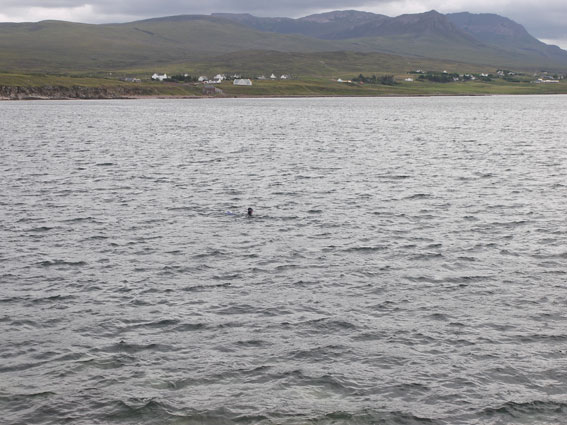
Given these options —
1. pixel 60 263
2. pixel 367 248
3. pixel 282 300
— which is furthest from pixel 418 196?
pixel 60 263

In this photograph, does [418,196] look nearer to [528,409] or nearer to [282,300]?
[282,300]

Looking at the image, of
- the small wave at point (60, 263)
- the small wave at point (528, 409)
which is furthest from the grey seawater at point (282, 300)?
the small wave at point (60, 263)

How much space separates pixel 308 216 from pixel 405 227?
7210mm

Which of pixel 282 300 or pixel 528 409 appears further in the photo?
pixel 282 300

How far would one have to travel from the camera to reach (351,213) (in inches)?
1848

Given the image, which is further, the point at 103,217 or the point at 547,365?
the point at 103,217

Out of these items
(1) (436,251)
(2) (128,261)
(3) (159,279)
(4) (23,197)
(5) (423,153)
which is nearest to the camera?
(3) (159,279)

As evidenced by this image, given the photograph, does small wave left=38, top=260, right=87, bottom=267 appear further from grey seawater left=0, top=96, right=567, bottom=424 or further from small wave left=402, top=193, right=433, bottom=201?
small wave left=402, top=193, right=433, bottom=201

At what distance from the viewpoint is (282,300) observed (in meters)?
28.4

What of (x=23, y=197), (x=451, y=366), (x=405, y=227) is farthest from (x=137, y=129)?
(x=451, y=366)

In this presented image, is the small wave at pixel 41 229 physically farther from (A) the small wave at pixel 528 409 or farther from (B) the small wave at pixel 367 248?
(A) the small wave at pixel 528 409

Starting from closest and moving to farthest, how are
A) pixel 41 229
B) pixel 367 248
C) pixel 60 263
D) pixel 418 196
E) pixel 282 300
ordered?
pixel 282 300 < pixel 60 263 < pixel 367 248 < pixel 41 229 < pixel 418 196

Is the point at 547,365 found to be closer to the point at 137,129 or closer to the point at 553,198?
the point at 553,198

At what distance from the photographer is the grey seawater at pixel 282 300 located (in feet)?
65.4
